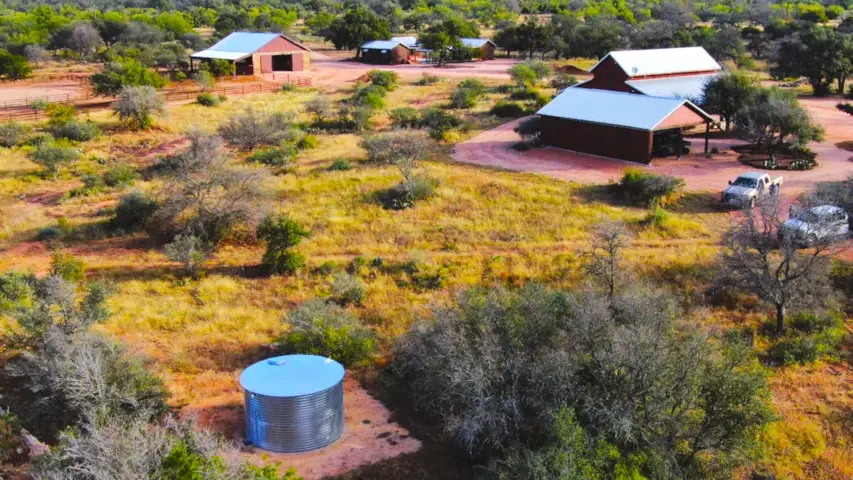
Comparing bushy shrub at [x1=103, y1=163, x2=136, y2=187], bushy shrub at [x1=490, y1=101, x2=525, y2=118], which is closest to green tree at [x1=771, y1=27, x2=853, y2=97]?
bushy shrub at [x1=490, y1=101, x2=525, y2=118]

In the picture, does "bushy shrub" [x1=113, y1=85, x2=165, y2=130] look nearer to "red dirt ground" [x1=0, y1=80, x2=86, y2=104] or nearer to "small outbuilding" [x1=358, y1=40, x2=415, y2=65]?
"red dirt ground" [x1=0, y1=80, x2=86, y2=104]

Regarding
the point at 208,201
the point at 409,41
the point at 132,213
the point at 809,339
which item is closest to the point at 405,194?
the point at 208,201

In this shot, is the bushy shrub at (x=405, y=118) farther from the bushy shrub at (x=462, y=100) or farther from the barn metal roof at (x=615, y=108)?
the barn metal roof at (x=615, y=108)

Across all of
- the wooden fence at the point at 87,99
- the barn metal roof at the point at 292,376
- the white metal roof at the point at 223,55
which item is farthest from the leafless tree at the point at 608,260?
the white metal roof at the point at 223,55

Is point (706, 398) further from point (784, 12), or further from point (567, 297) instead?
point (784, 12)

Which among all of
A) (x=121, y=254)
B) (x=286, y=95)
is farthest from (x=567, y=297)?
(x=286, y=95)

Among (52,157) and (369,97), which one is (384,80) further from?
(52,157)
